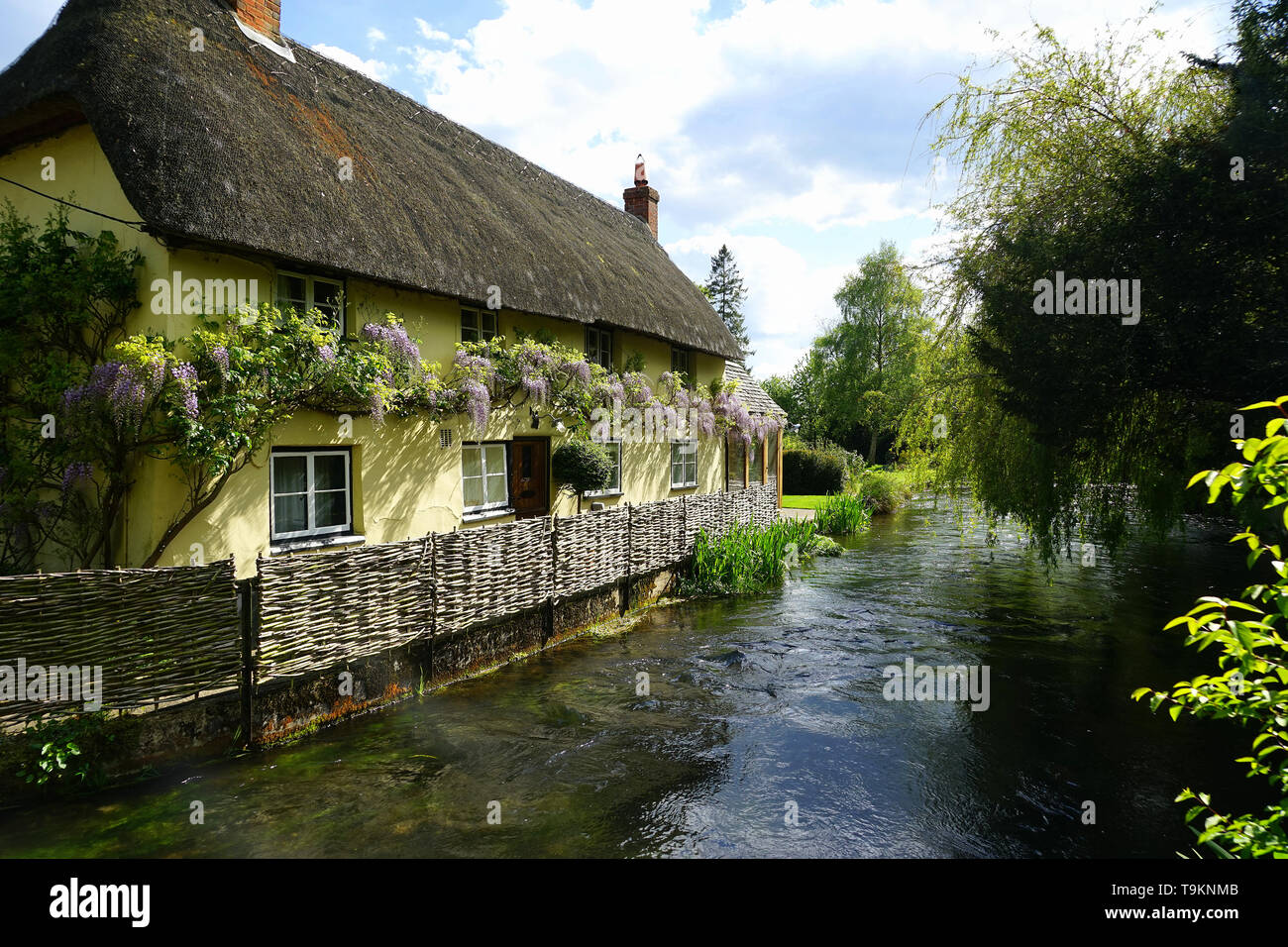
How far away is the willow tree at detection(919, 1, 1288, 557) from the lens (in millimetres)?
7016

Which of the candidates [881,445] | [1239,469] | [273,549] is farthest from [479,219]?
[881,445]

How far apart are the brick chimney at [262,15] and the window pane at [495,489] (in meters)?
7.04

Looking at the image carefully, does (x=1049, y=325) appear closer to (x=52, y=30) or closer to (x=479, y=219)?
(x=479, y=219)

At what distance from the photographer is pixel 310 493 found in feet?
27.7

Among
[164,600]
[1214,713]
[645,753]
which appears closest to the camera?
[1214,713]

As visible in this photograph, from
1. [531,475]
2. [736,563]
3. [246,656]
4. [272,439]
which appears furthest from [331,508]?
[736,563]

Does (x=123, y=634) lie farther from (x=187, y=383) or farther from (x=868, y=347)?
(x=868, y=347)

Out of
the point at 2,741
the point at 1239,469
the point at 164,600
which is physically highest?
the point at 1239,469

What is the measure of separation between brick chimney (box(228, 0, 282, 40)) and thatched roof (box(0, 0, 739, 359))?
35 cm

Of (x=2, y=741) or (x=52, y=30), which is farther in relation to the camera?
(x=52, y=30)

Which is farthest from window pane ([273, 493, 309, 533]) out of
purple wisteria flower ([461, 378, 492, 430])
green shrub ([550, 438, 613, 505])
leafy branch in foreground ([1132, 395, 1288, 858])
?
leafy branch in foreground ([1132, 395, 1288, 858])

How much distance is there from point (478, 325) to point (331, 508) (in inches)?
151
